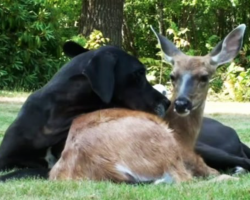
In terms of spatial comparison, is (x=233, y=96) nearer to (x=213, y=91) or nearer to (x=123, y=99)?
(x=213, y=91)

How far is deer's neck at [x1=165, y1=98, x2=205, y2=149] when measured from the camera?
5770 mm

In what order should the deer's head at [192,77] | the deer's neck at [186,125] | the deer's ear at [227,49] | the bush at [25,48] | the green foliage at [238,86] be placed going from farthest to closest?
1. the green foliage at [238,86]
2. the bush at [25,48]
3. the deer's ear at [227,49]
4. the deer's neck at [186,125]
5. the deer's head at [192,77]

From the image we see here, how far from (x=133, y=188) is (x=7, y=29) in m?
14.9

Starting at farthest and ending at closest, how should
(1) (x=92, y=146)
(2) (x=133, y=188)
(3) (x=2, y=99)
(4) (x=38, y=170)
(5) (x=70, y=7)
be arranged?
(5) (x=70, y=7)
(3) (x=2, y=99)
(4) (x=38, y=170)
(1) (x=92, y=146)
(2) (x=133, y=188)

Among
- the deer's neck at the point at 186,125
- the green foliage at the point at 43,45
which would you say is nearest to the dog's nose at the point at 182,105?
the deer's neck at the point at 186,125

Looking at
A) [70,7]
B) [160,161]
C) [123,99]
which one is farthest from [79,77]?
[70,7]

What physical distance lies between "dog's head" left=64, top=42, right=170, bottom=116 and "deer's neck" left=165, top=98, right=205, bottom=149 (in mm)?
Answer: 83

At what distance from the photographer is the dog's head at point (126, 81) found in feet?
18.1

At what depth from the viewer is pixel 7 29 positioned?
18938 mm

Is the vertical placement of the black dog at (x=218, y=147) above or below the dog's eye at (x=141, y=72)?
below

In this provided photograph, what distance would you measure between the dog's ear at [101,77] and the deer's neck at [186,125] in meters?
0.64

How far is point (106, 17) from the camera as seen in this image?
783 inches

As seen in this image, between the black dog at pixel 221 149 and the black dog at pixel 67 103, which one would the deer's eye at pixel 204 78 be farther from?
the black dog at pixel 221 149

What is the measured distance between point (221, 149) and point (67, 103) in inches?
60.9
